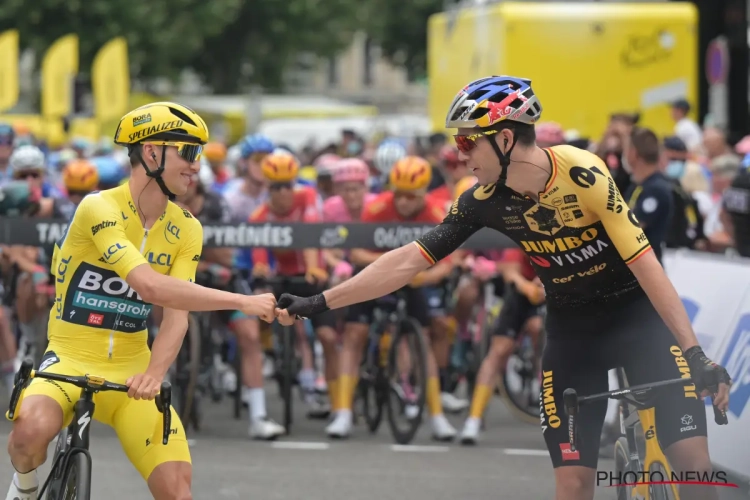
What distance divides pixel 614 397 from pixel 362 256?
218 inches

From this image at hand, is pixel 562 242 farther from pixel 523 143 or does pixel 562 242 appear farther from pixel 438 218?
pixel 438 218

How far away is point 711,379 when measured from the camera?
205 inches

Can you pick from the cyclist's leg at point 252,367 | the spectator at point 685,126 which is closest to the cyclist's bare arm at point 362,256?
the cyclist's leg at point 252,367

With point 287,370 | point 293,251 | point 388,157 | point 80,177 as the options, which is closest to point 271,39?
point 388,157

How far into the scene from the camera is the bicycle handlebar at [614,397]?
17.9ft

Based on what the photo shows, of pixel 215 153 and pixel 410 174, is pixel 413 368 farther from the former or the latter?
pixel 215 153

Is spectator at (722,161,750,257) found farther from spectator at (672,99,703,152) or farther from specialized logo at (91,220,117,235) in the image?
spectator at (672,99,703,152)

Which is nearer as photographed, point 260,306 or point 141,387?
point 141,387

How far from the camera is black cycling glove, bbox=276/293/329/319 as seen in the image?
580 cm

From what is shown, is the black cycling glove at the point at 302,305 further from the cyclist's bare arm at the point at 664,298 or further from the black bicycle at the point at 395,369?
the black bicycle at the point at 395,369

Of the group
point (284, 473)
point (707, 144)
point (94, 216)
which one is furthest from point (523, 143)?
point (707, 144)

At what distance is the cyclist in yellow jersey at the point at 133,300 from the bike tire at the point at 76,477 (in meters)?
0.16

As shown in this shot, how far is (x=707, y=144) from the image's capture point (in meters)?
15.8

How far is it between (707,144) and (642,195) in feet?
22.9
